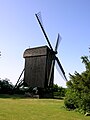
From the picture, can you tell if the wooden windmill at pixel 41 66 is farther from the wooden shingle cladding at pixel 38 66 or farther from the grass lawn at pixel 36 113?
the grass lawn at pixel 36 113

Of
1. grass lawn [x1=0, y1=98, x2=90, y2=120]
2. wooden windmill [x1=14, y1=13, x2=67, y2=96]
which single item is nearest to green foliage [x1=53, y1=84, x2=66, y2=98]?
wooden windmill [x1=14, y1=13, x2=67, y2=96]

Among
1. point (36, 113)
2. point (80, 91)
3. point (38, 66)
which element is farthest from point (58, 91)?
point (36, 113)

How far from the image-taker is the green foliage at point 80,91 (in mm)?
22641

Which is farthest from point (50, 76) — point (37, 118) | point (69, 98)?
point (37, 118)

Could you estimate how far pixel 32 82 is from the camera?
5128 centimetres

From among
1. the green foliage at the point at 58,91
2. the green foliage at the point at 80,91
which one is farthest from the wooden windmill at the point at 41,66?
the green foliage at the point at 80,91

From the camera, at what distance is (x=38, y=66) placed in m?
50.2

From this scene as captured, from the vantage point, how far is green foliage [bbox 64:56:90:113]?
74.3ft

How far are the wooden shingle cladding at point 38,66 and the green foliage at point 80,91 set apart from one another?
76.8ft

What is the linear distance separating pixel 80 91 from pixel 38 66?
87.7 feet

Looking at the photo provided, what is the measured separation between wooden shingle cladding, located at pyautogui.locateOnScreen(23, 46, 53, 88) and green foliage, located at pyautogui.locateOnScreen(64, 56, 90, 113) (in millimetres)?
23416

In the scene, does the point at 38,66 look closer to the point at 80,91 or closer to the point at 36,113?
the point at 80,91

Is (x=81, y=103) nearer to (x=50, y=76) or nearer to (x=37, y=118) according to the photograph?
(x=37, y=118)

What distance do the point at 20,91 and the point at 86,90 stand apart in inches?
1432
